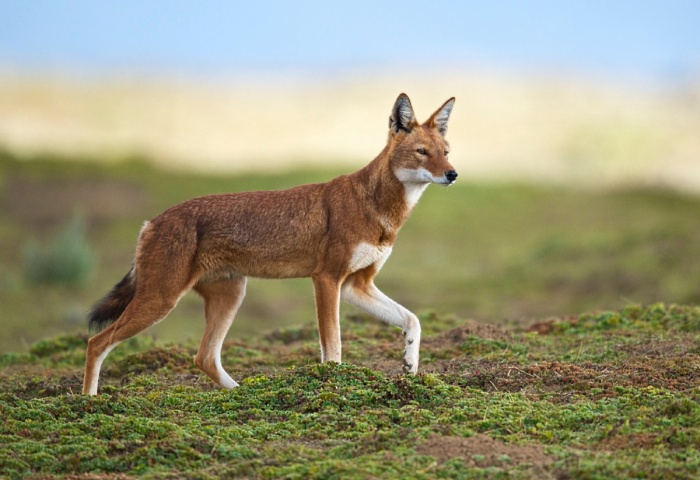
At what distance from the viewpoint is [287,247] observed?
32.9 feet

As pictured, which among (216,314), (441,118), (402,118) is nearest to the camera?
(402,118)

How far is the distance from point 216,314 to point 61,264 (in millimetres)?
13574

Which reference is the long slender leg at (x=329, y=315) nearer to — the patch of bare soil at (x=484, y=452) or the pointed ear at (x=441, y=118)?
the pointed ear at (x=441, y=118)

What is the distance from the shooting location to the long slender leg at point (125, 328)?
952 centimetres

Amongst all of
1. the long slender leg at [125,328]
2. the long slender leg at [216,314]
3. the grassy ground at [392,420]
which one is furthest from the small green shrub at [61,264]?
the long slender leg at [125,328]

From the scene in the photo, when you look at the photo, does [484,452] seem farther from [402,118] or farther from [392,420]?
[402,118]

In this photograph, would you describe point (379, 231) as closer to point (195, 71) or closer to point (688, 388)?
point (688, 388)

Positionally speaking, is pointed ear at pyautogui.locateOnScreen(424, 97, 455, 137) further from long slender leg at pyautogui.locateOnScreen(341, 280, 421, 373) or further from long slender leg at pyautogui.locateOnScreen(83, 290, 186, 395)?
long slender leg at pyautogui.locateOnScreen(83, 290, 186, 395)

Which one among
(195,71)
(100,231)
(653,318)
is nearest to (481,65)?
(195,71)

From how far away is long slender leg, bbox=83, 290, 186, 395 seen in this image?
9523 mm

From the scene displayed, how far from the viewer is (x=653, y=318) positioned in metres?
12.1

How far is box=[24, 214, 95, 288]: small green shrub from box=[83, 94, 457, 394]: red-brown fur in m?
13.3

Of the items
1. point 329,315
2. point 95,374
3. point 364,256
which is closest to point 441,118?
point 364,256

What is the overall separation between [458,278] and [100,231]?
11788 mm
